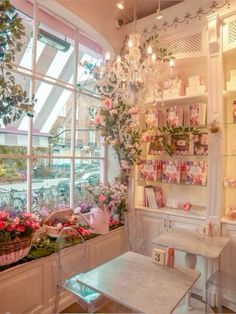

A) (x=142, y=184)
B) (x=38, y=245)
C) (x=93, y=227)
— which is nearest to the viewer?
(x=38, y=245)

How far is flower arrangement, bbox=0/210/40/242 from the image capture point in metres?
1.78

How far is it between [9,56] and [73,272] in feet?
6.03

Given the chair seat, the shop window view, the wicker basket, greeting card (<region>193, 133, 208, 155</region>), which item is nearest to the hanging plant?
the shop window view

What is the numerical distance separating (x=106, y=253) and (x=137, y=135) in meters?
1.37

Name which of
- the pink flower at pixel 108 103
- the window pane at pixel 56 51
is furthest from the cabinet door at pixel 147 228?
the window pane at pixel 56 51

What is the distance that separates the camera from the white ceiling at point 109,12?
277cm

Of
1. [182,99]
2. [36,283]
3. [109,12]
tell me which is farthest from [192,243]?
[109,12]

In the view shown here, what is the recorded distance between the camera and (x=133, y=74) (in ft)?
7.82

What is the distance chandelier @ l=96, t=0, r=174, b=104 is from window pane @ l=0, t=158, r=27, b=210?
1177 millimetres

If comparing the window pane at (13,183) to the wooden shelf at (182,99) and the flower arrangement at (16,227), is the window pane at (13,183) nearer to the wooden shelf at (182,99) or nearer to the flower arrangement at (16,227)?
the flower arrangement at (16,227)

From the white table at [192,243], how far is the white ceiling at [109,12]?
235 centimetres

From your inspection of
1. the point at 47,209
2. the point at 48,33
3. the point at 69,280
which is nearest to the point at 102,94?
the point at 48,33

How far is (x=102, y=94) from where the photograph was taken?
2.85 metres

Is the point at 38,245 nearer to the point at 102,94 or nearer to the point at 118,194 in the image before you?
the point at 118,194
